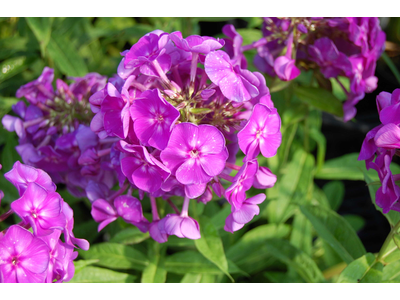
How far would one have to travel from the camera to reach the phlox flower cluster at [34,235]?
0.96 meters

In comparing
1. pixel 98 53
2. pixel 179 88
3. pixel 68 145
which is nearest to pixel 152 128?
pixel 179 88

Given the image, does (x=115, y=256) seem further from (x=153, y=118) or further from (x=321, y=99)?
(x=321, y=99)

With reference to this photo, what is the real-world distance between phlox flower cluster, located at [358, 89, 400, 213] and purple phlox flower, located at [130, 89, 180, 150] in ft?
1.75

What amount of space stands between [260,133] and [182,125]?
23 centimetres

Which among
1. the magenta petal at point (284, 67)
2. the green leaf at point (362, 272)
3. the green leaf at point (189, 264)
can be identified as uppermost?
the magenta petal at point (284, 67)

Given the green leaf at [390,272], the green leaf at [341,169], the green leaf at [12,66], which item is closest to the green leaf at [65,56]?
the green leaf at [12,66]

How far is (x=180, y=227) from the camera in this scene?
113 centimetres

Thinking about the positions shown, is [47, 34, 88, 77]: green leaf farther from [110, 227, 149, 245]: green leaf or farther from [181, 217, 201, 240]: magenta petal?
[181, 217, 201, 240]: magenta petal

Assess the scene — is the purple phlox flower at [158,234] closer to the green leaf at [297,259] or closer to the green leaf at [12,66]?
the green leaf at [297,259]

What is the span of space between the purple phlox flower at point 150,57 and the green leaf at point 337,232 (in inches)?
31.9

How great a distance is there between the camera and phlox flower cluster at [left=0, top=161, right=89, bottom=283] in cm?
96

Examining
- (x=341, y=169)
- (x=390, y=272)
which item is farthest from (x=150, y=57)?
(x=341, y=169)

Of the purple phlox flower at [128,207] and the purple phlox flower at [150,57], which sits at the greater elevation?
the purple phlox flower at [150,57]
